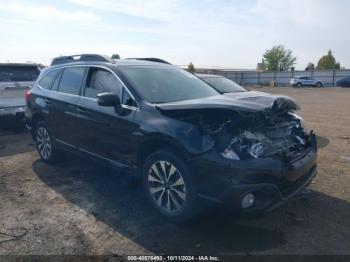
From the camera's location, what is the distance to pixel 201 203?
3664mm

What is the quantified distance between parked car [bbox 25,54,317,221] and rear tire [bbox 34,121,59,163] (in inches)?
32.7

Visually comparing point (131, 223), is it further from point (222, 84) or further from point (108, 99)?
point (222, 84)

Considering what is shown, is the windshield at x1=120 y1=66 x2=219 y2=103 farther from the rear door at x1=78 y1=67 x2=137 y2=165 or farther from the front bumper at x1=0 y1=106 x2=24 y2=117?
the front bumper at x1=0 y1=106 x2=24 y2=117

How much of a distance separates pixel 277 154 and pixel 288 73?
2048 inches

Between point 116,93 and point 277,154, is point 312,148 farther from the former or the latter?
point 116,93

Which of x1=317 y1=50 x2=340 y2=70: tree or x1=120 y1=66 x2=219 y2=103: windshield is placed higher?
x1=317 y1=50 x2=340 y2=70: tree

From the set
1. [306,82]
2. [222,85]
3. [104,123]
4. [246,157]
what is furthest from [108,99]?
[306,82]

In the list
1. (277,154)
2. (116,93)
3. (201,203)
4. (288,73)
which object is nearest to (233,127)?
(277,154)

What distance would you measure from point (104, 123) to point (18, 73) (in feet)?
19.0

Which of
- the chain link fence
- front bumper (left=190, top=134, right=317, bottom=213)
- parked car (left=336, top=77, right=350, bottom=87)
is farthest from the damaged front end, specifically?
the chain link fence

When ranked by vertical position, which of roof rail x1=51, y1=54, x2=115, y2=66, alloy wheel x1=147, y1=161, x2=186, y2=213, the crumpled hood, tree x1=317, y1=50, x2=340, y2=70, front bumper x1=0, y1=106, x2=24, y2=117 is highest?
tree x1=317, y1=50, x2=340, y2=70

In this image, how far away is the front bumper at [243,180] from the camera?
3.45 m

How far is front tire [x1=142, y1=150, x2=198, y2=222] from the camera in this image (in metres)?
3.77

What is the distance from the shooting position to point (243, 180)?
3443mm
